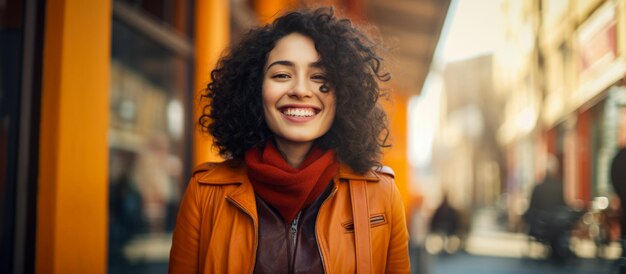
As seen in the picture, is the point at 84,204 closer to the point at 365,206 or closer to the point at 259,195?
the point at 259,195

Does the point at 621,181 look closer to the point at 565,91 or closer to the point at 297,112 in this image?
the point at 297,112

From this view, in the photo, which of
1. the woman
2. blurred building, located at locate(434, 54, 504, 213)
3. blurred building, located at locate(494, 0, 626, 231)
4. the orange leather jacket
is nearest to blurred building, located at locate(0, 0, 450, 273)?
the woman

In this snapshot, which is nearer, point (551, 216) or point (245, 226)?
point (245, 226)

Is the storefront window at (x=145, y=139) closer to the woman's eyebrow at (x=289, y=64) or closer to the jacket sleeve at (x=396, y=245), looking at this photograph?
the woman's eyebrow at (x=289, y=64)

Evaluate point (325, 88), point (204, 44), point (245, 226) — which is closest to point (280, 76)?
point (325, 88)

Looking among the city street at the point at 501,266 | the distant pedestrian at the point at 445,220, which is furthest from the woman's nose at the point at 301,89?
the distant pedestrian at the point at 445,220

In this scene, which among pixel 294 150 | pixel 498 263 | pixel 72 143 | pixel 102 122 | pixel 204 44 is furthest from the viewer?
pixel 498 263

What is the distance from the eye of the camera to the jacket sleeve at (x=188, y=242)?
84.2 inches

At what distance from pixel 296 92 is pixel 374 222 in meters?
0.54

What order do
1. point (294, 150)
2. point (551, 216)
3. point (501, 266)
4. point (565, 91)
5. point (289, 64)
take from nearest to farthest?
point (289, 64), point (294, 150), point (551, 216), point (501, 266), point (565, 91)

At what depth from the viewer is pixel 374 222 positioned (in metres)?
2.14

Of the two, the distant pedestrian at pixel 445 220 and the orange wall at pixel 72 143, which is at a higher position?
the orange wall at pixel 72 143

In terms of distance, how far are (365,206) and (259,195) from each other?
→ 0.38 m

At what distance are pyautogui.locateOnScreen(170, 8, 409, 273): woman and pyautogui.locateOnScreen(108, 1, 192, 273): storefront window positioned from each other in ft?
8.80
